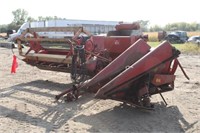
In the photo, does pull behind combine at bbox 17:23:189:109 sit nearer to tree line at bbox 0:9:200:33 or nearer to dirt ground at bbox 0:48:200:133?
dirt ground at bbox 0:48:200:133

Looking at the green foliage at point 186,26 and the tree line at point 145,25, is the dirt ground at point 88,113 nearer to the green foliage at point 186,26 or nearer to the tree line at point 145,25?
the tree line at point 145,25

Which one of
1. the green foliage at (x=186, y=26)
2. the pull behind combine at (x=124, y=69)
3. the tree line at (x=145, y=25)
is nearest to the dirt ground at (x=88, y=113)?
the pull behind combine at (x=124, y=69)

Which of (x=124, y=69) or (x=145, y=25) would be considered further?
(x=145, y=25)

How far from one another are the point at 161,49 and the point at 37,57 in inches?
166

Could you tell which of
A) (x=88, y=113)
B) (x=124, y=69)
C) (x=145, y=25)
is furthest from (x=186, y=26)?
(x=88, y=113)

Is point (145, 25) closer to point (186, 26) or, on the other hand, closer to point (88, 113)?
point (186, 26)

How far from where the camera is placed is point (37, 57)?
8.39 meters

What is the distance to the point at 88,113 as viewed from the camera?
559 cm

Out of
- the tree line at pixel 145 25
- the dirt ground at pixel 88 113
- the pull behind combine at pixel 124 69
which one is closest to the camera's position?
the dirt ground at pixel 88 113

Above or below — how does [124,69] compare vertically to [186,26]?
above

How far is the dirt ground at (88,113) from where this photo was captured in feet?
15.9

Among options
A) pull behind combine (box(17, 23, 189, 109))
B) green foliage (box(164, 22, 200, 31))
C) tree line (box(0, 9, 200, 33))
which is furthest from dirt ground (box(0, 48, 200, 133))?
green foliage (box(164, 22, 200, 31))

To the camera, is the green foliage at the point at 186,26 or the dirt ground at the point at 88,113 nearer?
the dirt ground at the point at 88,113

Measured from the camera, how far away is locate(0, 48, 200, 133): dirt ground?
15.9 feet
